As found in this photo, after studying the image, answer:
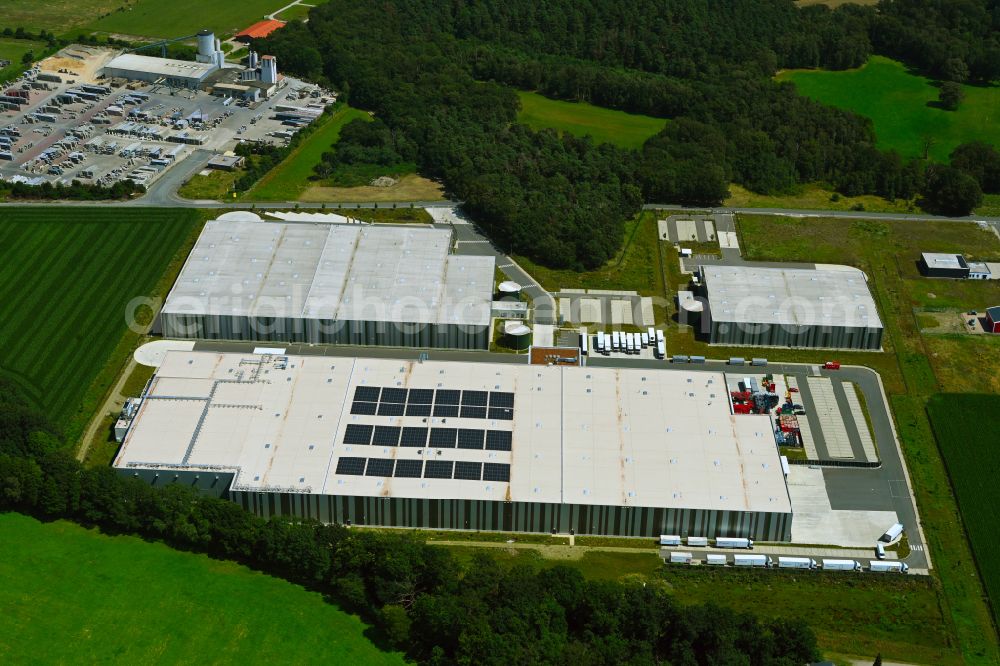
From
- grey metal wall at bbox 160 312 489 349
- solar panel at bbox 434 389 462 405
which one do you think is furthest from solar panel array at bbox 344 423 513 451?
grey metal wall at bbox 160 312 489 349

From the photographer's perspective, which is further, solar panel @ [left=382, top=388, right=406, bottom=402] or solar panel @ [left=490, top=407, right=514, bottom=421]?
solar panel @ [left=382, top=388, right=406, bottom=402]

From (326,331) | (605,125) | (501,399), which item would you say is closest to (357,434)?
(501,399)

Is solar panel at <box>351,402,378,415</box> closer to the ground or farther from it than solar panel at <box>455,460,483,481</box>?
farther from it

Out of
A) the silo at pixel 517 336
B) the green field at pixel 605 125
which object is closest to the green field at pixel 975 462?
the silo at pixel 517 336

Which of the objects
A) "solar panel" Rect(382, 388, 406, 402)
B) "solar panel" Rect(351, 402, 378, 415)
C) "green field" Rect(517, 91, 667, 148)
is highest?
"solar panel" Rect(382, 388, 406, 402)

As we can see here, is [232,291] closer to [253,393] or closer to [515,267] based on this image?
[253,393]

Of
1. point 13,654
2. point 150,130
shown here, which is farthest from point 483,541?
point 150,130

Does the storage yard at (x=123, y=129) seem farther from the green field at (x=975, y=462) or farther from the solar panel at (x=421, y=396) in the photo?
the green field at (x=975, y=462)

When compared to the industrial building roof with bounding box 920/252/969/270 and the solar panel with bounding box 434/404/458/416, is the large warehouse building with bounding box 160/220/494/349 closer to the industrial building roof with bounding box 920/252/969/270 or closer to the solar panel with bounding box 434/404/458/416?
the solar panel with bounding box 434/404/458/416
